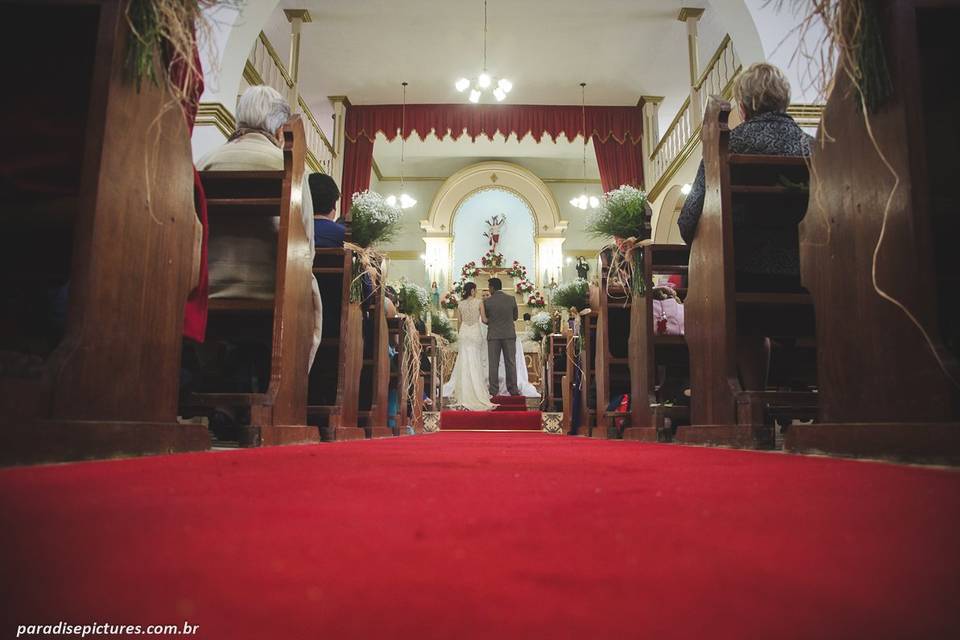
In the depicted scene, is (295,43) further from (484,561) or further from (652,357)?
(484,561)

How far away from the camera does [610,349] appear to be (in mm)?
3809

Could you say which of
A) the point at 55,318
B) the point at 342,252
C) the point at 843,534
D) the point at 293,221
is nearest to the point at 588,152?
the point at 342,252

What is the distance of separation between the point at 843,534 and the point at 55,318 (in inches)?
65.5

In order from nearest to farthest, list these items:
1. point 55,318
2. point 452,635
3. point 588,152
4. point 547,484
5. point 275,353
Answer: point 452,635, point 547,484, point 55,318, point 275,353, point 588,152

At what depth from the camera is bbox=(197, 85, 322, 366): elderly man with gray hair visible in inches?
91.2

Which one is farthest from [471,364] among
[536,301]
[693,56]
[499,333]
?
[693,56]

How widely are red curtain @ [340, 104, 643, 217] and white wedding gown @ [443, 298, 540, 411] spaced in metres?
2.40

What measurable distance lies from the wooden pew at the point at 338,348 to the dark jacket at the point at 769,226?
1.62 metres

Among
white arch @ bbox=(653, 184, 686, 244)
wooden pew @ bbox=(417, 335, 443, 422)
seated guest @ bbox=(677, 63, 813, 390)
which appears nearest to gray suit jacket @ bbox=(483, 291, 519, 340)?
wooden pew @ bbox=(417, 335, 443, 422)

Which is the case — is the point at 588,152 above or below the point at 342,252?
above

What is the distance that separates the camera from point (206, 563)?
443 millimetres

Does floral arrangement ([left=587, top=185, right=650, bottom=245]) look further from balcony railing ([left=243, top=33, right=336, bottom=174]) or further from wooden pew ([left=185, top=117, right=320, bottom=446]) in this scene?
balcony railing ([left=243, top=33, right=336, bottom=174])

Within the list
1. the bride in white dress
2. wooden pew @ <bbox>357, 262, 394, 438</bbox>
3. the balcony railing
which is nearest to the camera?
wooden pew @ <bbox>357, 262, 394, 438</bbox>

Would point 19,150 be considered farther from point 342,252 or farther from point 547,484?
point 342,252
